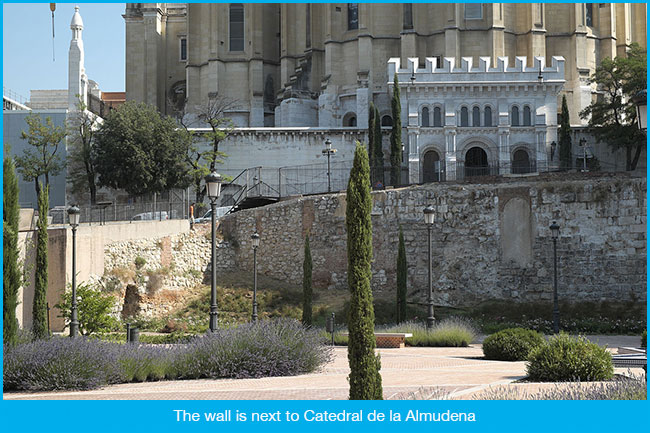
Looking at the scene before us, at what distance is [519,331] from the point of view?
1897 cm

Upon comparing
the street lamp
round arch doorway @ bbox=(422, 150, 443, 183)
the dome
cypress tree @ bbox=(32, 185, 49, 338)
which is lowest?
cypress tree @ bbox=(32, 185, 49, 338)

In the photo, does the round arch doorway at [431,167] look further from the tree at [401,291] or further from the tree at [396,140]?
the tree at [401,291]

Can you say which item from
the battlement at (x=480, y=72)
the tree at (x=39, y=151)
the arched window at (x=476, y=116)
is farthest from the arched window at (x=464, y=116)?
the tree at (x=39, y=151)

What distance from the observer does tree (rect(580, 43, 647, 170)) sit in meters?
45.9

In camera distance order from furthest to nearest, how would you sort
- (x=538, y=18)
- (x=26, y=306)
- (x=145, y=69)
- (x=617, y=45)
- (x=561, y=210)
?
(x=145, y=69) < (x=617, y=45) < (x=538, y=18) < (x=561, y=210) < (x=26, y=306)

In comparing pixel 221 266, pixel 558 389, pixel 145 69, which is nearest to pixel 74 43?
pixel 145 69

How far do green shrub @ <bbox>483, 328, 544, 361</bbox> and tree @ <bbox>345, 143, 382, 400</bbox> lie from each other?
6.96 metres

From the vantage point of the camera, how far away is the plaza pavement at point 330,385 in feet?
40.4

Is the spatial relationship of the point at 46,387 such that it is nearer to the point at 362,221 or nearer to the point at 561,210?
the point at 362,221

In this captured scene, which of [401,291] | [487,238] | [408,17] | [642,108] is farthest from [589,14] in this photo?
[642,108]

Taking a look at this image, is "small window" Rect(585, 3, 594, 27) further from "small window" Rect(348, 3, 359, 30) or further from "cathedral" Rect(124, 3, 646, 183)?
"small window" Rect(348, 3, 359, 30)

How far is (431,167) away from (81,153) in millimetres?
18808

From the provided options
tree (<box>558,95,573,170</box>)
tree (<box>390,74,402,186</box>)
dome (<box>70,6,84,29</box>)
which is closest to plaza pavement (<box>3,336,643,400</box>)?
tree (<box>390,74,402,186</box>)

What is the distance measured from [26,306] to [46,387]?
11935 mm
